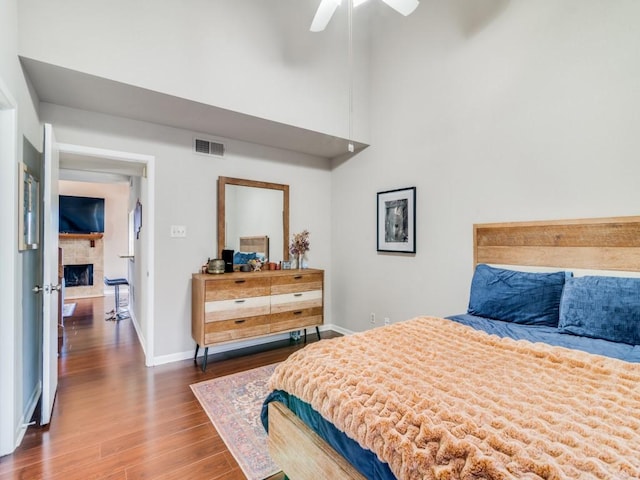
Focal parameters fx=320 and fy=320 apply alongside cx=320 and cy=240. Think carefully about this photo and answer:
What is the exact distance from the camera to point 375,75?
12.6 feet

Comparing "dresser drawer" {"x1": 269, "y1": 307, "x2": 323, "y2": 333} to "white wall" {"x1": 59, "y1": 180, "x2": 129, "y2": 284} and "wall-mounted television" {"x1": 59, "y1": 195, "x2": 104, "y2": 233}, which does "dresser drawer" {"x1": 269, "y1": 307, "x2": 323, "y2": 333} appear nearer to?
"white wall" {"x1": 59, "y1": 180, "x2": 129, "y2": 284}

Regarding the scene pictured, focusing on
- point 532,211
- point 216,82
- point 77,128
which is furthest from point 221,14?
point 532,211

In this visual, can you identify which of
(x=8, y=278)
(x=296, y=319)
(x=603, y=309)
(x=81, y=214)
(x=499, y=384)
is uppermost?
(x=81, y=214)

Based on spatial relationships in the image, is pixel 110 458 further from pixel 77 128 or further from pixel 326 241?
pixel 326 241

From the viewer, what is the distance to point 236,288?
10.5 feet

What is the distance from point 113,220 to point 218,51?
6664 mm

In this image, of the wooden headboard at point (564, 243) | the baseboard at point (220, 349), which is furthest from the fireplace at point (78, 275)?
the wooden headboard at point (564, 243)

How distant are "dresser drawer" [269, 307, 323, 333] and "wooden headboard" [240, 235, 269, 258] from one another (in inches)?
30.8

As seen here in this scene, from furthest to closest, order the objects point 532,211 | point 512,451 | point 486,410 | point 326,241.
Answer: point 326,241 < point 532,211 < point 486,410 < point 512,451

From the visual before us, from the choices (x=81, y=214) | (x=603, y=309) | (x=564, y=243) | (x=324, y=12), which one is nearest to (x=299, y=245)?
(x=324, y=12)

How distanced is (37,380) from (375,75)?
14.5 ft

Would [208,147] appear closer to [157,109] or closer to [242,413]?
[157,109]

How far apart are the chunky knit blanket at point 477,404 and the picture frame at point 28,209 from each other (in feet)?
6.17

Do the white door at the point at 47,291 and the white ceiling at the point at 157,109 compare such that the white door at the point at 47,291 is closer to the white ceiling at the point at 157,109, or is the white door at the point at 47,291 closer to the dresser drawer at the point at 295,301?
the white ceiling at the point at 157,109
